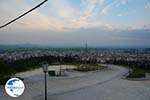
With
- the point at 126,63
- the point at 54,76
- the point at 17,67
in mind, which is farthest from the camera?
the point at 126,63

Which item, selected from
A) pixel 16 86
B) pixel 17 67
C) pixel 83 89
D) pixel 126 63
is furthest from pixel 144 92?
pixel 126 63

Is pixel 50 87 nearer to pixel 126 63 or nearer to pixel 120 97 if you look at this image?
pixel 120 97

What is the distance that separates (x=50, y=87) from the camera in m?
17.0

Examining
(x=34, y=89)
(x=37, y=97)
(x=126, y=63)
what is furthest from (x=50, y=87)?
(x=126, y=63)

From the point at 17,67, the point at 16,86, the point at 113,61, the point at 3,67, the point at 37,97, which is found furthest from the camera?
the point at 113,61

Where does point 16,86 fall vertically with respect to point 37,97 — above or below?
above

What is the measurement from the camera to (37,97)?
44.5 feet

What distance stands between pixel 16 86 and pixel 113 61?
1185 inches

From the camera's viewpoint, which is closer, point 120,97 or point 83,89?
point 120,97

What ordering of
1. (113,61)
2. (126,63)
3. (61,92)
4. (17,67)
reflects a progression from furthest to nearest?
(113,61) → (126,63) → (17,67) → (61,92)

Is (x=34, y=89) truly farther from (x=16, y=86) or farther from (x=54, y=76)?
(x=54, y=76)

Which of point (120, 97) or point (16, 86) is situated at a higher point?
point (16, 86)

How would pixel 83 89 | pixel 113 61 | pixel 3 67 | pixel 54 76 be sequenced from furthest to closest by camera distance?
pixel 113 61, pixel 54 76, pixel 3 67, pixel 83 89

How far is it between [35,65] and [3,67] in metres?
11.4
